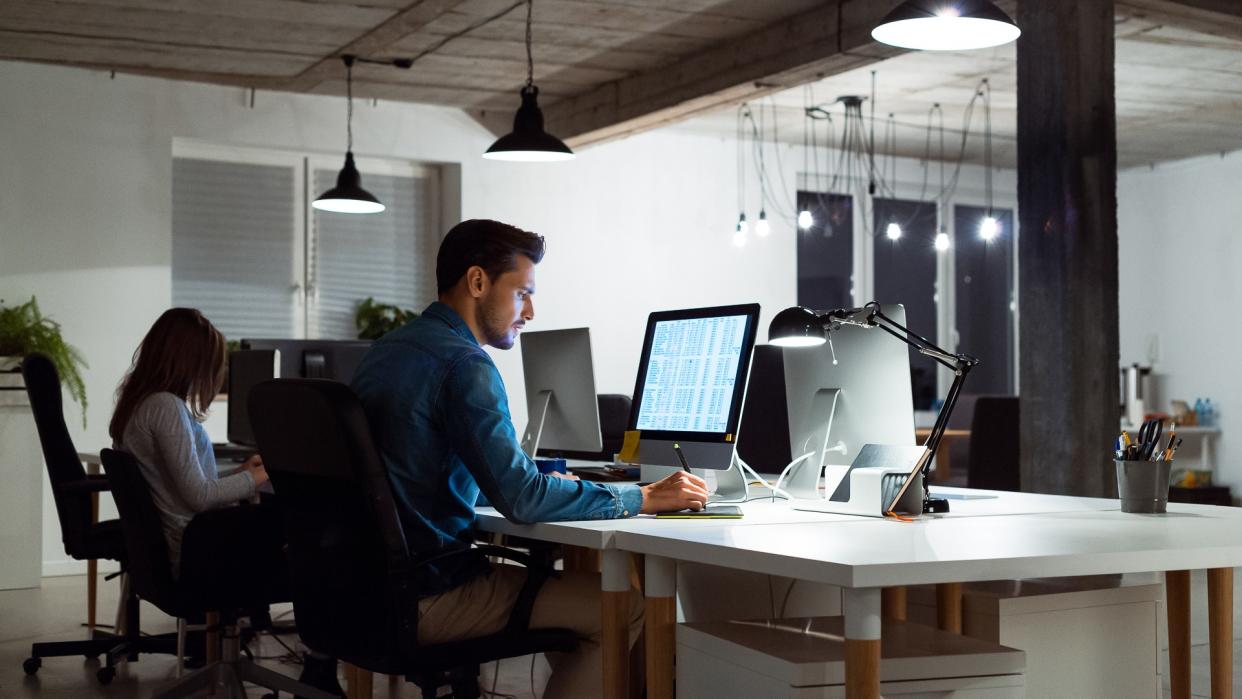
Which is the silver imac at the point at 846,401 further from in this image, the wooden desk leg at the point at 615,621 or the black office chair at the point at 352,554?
the black office chair at the point at 352,554

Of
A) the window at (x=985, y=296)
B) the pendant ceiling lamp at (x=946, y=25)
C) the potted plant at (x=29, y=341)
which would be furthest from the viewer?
the window at (x=985, y=296)

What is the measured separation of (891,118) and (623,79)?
2.31 m

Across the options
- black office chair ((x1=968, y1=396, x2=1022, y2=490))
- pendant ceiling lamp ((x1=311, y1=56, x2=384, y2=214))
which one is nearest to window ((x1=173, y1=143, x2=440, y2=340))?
pendant ceiling lamp ((x1=311, y1=56, x2=384, y2=214))

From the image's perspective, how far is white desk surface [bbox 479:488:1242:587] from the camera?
200cm

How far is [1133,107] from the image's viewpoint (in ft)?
29.0

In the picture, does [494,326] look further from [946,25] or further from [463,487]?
[946,25]

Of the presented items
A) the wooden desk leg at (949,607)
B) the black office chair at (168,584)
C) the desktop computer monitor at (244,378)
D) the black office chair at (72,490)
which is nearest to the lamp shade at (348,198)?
the desktop computer monitor at (244,378)

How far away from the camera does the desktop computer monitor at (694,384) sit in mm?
3014

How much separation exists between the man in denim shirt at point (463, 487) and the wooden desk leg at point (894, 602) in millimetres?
645

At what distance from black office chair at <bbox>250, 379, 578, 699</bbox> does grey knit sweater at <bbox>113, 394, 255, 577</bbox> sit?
1.11 m

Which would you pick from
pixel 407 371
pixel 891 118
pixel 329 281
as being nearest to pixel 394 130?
pixel 329 281

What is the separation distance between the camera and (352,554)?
246cm

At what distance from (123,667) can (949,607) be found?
3219 mm

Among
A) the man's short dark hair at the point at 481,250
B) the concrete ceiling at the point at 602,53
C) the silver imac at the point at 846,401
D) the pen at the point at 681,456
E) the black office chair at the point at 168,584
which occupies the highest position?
the concrete ceiling at the point at 602,53
